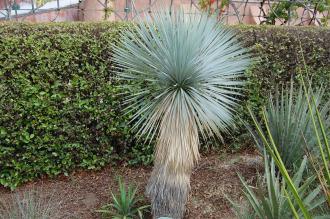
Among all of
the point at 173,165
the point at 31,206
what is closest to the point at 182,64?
the point at 173,165

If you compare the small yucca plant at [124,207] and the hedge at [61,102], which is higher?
the hedge at [61,102]

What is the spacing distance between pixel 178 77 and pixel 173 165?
0.76 metres

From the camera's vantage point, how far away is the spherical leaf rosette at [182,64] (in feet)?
9.17

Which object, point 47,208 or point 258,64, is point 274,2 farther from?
point 47,208

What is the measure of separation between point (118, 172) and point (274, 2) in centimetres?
418

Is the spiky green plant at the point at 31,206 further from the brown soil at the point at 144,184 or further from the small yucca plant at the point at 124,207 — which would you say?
the small yucca plant at the point at 124,207

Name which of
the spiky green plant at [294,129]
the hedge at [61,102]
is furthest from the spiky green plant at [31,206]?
the spiky green plant at [294,129]

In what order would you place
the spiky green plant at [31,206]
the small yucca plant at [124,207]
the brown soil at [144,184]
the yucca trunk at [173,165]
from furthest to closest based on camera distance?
the brown soil at [144,184] < the small yucca plant at [124,207] < the yucca trunk at [173,165] < the spiky green plant at [31,206]

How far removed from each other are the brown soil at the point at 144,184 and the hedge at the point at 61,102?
0.12 metres

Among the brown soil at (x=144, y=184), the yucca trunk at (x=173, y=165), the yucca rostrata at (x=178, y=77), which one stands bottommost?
the brown soil at (x=144, y=184)

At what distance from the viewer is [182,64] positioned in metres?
2.76

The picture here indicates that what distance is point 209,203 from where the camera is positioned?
3.53 meters

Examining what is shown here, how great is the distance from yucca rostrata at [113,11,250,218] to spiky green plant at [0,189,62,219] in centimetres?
98

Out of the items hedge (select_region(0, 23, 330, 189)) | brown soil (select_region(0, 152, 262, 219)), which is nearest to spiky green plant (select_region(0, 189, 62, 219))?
brown soil (select_region(0, 152, 262, 219))
